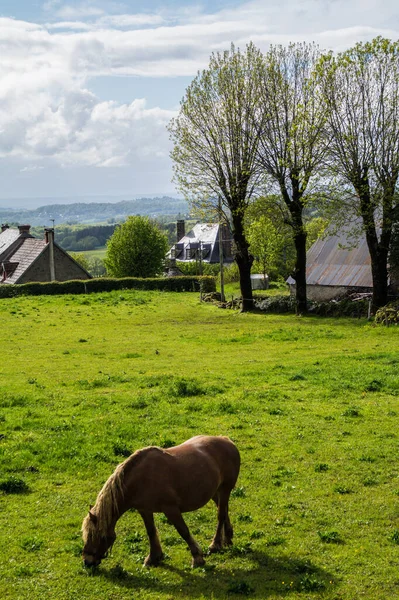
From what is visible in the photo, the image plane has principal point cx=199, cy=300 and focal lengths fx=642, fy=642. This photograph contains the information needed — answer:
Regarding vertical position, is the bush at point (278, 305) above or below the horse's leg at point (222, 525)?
above

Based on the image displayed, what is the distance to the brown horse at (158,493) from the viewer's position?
1055 centimetres

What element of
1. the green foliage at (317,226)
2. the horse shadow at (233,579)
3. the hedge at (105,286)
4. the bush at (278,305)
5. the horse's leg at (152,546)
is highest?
the green foliage at (317,226)

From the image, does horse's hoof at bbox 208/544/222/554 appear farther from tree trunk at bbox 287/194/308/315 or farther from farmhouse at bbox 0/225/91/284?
farmhouse at bbox 0/225/91/284

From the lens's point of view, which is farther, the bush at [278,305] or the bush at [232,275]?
the bush at [232,275]

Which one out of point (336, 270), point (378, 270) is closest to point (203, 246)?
point (336, 270)

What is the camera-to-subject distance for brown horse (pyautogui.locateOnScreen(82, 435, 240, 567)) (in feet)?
34.6

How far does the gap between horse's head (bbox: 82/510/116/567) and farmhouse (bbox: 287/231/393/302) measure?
41.0 m

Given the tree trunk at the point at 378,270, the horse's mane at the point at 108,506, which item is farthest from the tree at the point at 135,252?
the horse's mane at the point at 108,506

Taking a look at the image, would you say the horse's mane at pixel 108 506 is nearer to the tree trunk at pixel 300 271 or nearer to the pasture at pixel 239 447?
the pasture at pixel 239 447

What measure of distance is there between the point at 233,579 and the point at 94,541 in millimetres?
2383

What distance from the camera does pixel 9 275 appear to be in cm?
7631

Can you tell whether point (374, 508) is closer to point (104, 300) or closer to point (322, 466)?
point (322, 466)

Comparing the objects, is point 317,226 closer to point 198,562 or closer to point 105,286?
point 105,286

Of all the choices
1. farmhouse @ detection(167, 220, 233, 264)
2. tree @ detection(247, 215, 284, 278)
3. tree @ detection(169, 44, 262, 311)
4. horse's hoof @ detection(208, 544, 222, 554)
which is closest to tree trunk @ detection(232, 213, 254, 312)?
tree @ detection(169, 44, 262, 311)
